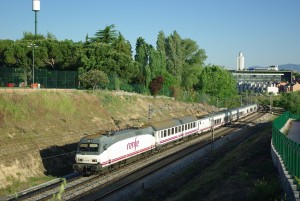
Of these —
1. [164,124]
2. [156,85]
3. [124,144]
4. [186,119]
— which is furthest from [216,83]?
[124,144]

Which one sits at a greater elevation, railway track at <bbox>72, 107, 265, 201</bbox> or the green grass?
railway track at <bbox>72, 107, 265, 201</bbox>

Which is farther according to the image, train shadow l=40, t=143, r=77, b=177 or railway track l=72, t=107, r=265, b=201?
train shadow l=40, t=143, r=77, b=177

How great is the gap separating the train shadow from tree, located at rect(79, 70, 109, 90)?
24536mm

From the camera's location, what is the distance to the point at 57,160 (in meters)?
34.2

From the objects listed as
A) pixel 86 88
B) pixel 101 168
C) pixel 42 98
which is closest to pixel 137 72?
pixel 86 88

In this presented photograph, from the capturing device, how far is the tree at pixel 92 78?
60188 mm

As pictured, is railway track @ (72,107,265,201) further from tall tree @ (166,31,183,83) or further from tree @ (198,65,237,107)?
tree @ (198,65,237,107)

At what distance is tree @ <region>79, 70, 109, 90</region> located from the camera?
197ft

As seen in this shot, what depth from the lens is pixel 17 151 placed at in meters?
31.9

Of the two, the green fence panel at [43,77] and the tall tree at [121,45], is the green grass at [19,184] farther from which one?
the tall tree at [121,45]

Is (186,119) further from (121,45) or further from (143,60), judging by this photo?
(143,60)

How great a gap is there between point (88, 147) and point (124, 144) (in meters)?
3.55

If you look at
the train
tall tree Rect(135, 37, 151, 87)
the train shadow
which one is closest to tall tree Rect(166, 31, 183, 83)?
tall tree Rect(135, 37, 151, 87)

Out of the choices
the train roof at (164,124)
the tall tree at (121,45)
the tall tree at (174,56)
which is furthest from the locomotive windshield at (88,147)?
the tall tree at (174,56)
